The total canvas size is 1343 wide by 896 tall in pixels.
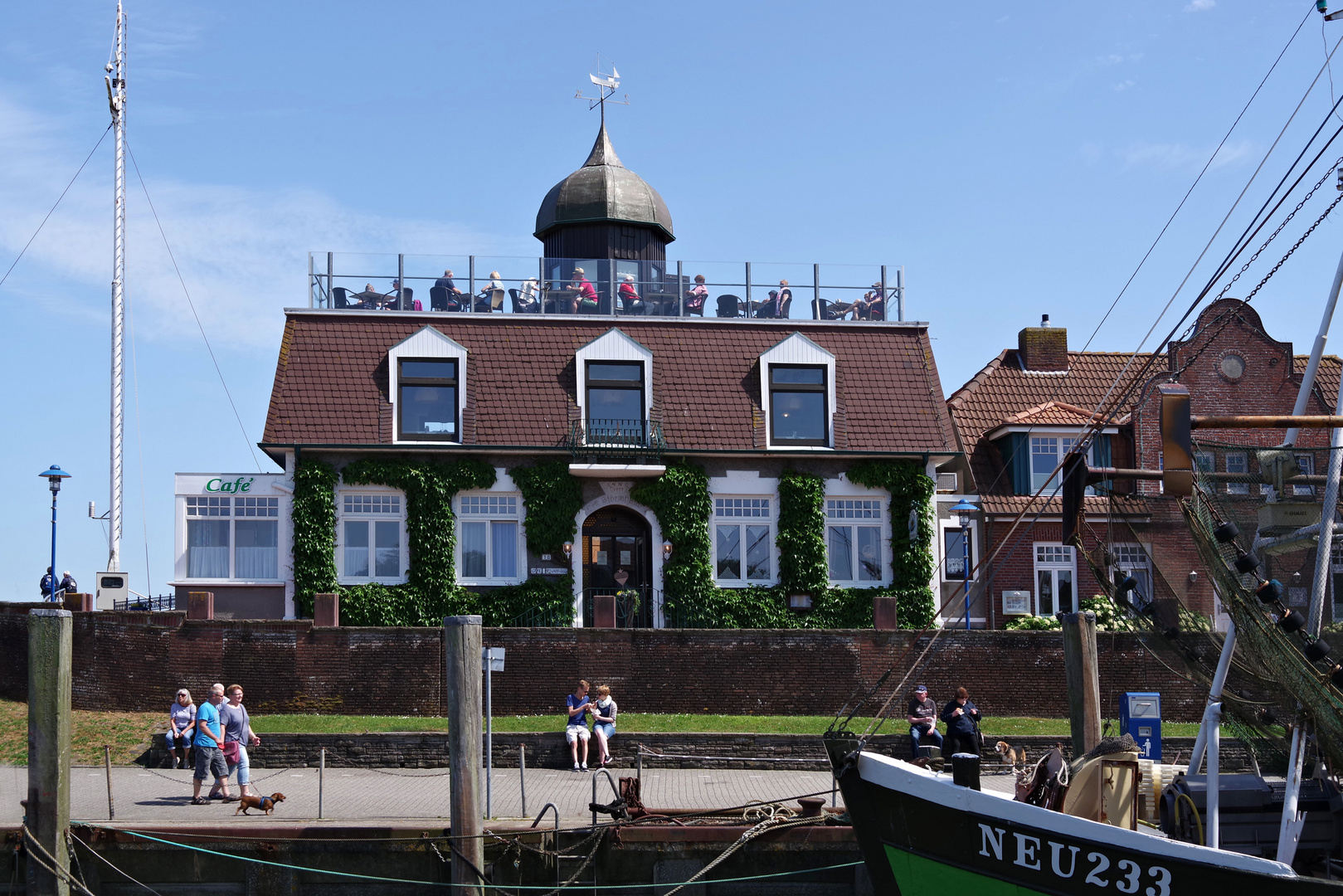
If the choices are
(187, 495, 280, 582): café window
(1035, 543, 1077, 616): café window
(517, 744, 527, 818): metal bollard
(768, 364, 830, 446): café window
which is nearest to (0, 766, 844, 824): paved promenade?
(517, 744, 527, 818): metal bollard

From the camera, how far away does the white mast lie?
99.2 ft

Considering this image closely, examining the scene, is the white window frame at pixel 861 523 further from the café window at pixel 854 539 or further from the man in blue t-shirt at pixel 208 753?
the man in blue t-shirt at pixel 208 753

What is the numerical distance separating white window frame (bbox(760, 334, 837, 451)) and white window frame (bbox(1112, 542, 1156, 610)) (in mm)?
17108

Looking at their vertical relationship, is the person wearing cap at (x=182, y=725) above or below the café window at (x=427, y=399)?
below

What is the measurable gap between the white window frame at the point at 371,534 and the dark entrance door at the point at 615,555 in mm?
3959

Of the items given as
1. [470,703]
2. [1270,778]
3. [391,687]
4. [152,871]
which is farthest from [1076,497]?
[391,687]

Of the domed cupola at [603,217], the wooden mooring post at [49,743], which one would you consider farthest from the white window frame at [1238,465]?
the domed cupola at [603,217]

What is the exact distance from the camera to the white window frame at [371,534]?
95.5ft

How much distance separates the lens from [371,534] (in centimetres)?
2941

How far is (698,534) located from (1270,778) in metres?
15.7

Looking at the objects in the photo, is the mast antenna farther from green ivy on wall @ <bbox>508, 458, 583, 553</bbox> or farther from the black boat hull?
the black boat hull

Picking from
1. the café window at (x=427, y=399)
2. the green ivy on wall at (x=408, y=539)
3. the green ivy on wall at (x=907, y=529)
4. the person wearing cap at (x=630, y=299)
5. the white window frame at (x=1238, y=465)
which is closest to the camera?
the white window frame at (x=1238, y=465)

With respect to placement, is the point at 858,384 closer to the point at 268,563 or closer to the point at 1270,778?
the point at 268,563

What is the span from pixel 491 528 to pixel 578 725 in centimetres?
966
